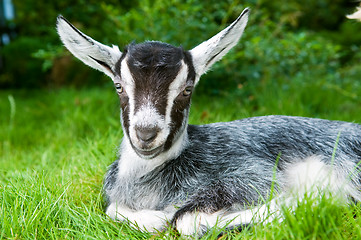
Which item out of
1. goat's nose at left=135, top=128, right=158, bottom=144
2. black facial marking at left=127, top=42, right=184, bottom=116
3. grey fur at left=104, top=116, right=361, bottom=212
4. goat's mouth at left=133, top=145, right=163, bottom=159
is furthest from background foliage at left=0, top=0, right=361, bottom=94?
goat's nose at left=135, top=128, right=158, bottom=144

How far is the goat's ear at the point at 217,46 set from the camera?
2.91 meters

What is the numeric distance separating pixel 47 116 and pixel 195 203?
5.59 meters

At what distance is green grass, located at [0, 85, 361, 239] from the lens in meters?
2.30

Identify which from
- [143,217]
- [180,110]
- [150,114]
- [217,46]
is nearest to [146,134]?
[150,114]

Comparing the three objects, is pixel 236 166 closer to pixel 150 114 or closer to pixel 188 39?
pixel 150 114

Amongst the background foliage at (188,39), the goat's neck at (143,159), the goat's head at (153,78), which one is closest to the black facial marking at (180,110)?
the goat's head at (153,78)

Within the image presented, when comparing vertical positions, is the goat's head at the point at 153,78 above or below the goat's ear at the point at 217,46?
below

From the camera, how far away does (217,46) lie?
296 cm

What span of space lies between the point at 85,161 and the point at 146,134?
1.62m

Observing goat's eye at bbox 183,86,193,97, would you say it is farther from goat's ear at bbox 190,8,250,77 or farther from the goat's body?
the goat's body

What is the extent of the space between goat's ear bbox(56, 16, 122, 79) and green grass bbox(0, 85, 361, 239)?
38.8 inches

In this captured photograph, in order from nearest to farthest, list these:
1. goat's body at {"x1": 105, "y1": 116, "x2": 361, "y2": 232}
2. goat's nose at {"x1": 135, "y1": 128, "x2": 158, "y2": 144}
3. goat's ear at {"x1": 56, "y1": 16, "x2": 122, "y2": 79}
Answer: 1. goat's nose at {"x1": 135, "y1": 128, "x2": 158, "y2": 144}
2. goat's body at {"x1": 105, "y1": 116, "x2": 361, "y2": 232}
3. goat's ear at {"x1": 56, "y1": 16, "x2": 122, "y2": 79}

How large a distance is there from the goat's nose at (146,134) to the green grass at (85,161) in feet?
1.95

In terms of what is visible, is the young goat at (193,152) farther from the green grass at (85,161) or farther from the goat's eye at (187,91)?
the green grass at (85,161)
